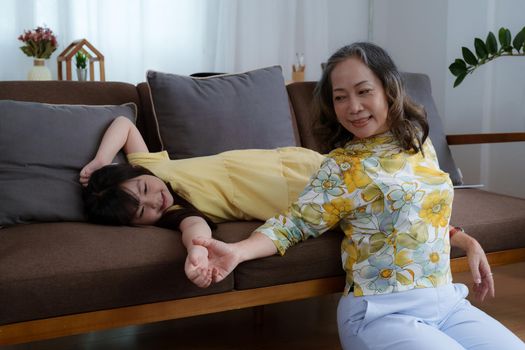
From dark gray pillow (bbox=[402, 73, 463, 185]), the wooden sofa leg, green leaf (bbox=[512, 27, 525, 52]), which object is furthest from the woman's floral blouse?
green leaf (bbox=[512, 27, 525, 52])

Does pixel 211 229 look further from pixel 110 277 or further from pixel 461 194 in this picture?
pixel 461 194

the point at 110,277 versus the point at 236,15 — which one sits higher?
the point at 236,15

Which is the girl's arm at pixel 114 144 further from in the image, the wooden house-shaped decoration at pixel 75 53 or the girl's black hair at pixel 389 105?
the wooden house-shaped decoration at pixel 75 53

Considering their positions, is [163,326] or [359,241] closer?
[359,241]

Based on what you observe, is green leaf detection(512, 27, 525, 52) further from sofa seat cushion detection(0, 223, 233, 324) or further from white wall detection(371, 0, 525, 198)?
sofa seat cushion detection(0, 223, 233, 324)

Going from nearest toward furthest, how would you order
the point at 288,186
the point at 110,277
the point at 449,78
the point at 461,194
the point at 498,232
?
the point at 110,277
the point at 288,186
the point at 498,232
the point at 461,194
the point at 449,78

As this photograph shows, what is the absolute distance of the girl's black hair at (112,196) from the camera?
1.61 metres

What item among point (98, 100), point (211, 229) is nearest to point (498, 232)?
point (211, 229)

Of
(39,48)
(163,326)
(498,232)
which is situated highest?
(39,48)

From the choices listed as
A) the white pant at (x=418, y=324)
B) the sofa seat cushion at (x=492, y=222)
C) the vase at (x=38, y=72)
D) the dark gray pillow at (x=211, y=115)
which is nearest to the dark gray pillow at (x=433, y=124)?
the sofa seat cushion at (x=492, y=222)

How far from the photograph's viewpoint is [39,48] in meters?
3.02

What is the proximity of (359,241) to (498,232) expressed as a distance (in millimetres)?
638

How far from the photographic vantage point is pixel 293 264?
5.11 feet

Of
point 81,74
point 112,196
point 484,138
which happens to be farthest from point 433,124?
point 81,74
